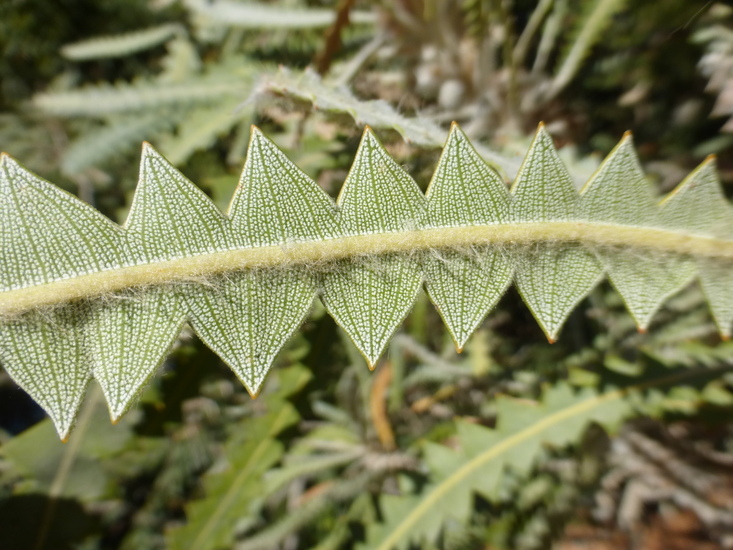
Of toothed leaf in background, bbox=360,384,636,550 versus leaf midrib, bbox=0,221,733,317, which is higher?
leaf midrib, bbox=0,221,733,317

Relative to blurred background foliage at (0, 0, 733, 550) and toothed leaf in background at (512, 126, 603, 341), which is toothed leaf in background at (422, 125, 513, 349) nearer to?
toothed leaf in background at (512, 126, 603, 341)

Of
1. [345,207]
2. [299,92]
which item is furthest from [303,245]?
[299,92]

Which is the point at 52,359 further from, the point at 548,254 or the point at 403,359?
the point at 403,359

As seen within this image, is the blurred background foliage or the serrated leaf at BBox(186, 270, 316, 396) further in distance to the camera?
the blurred background foliage

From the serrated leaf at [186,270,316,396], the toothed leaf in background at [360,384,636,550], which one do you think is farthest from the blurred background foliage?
the serrated leaf at [186,270,316,396]

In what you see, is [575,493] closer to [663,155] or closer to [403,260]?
[663,155]

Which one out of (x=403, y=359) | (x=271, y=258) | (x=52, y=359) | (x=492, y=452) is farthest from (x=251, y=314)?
(x=403, y=359)
